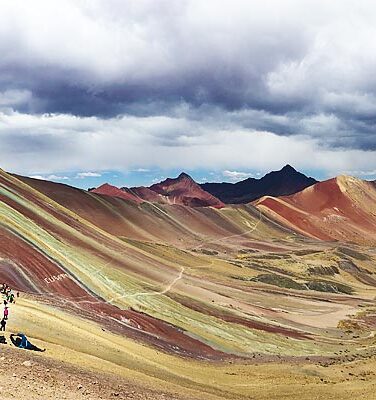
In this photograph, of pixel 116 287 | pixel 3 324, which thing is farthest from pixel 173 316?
pixel 3 324

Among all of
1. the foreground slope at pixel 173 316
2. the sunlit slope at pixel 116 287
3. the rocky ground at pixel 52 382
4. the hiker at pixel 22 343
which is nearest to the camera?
the rocky ground at pixel 52 382

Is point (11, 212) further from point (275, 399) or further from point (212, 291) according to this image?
point (275, 399)

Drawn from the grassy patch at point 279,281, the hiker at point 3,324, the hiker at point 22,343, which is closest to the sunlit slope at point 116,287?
the hiker at point 3,324

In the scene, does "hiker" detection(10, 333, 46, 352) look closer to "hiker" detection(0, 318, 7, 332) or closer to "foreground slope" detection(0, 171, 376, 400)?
"foreground slope" detection(0, 171, 376, 400)

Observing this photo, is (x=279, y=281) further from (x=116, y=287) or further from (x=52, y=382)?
(x=52, y=382)

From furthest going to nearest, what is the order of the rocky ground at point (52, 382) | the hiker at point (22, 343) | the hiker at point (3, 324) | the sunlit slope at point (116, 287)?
1. the sunlit slope at point (116, 287)
2. the hiker at point (3, 324)
3. the hiker at point (22, 343)
4. the rocky ground at point (52, 382)

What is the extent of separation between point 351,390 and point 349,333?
145ft

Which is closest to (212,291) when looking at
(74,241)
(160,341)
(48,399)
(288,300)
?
(288,300)

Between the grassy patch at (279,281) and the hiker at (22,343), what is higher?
the hiker at (22,343)

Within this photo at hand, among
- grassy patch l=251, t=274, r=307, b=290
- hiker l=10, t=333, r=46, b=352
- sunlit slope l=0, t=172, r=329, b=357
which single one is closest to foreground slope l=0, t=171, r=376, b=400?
sunlit slope l=0, t=172, r=329, b=357

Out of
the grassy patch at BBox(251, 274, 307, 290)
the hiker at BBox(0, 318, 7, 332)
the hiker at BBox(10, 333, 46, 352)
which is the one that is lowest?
the grassy patch at BBox(251, 274, 307, 290)

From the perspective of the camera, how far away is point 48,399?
23.6m

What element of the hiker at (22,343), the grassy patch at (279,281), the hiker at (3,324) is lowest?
the grassy patch at (279,281)

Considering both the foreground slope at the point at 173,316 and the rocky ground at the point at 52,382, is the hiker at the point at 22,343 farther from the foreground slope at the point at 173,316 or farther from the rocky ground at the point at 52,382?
the rocky ground at the point at 52,382
